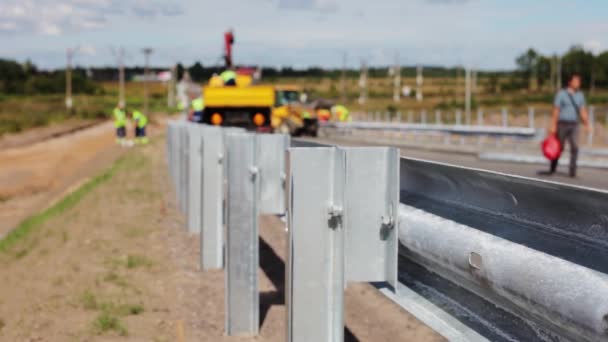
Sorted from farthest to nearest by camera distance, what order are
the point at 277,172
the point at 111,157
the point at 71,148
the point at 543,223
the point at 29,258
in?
the point at 71,148 < the point at 111,157 < the point at 29,258 < the point at 277,172 < the point at 543,223

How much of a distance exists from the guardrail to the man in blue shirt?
1166 cm

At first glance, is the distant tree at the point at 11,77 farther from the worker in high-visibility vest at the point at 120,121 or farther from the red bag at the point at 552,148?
the red bag at the point at 552,148

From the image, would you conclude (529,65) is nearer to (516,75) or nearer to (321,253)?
(516,75)

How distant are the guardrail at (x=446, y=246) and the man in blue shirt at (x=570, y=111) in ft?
38.3

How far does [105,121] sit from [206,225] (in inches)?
3143

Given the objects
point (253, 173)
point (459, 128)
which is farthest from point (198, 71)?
point (253, 173)

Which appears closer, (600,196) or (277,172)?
(600,196)

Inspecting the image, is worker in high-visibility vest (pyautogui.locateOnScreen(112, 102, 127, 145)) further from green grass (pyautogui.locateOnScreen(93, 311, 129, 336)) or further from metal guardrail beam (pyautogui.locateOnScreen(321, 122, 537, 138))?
green grass (pyautogui.locateOnScreen(93, 311, 129, 336))

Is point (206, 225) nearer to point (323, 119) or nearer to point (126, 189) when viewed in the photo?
point (126, 189)

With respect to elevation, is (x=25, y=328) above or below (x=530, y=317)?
below

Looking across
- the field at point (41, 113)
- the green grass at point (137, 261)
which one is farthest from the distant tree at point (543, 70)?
the green grass at point (137, 261)

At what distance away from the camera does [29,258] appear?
36.5 ft

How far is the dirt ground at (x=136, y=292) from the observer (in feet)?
21.4

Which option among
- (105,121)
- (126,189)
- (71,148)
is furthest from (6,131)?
(126,189)
